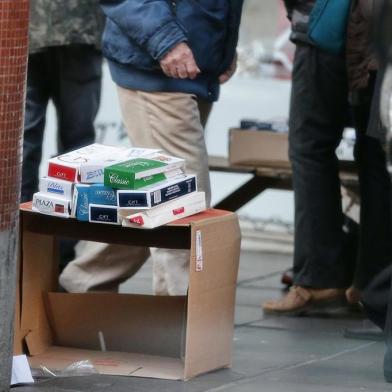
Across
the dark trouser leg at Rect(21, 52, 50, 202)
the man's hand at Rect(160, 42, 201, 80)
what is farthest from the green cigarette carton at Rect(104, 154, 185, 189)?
the dark trouser leg at Rect(21, 52, 50, 202)

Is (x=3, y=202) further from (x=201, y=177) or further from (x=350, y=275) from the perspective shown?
(x=350, y=275)

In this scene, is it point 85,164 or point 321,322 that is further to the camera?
point 321,322

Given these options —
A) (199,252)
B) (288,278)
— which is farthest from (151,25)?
(288,278)

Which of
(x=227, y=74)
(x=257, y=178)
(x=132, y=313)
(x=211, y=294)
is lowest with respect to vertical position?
(x=132, y=313)

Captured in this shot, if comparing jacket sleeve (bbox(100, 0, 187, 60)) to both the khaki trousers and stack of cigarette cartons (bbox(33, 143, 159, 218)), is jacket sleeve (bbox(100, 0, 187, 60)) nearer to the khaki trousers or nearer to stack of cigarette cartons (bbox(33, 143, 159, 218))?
the khaki trousers

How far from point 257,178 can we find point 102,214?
81.5 inches

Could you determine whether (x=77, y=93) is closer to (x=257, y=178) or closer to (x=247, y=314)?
(x=257, y=178)

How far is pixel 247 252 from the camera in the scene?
25.5 ft

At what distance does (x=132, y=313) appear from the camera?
4930 mm

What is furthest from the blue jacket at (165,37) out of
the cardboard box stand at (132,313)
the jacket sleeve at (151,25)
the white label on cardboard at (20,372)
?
the white label on cardboard at (20,372)

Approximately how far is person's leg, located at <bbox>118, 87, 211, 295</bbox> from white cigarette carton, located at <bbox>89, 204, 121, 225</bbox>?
650mm

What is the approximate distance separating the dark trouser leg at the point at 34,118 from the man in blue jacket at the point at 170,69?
2.86 ft

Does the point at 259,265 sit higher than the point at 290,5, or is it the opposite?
the point at 290,5

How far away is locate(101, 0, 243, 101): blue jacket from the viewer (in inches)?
199
